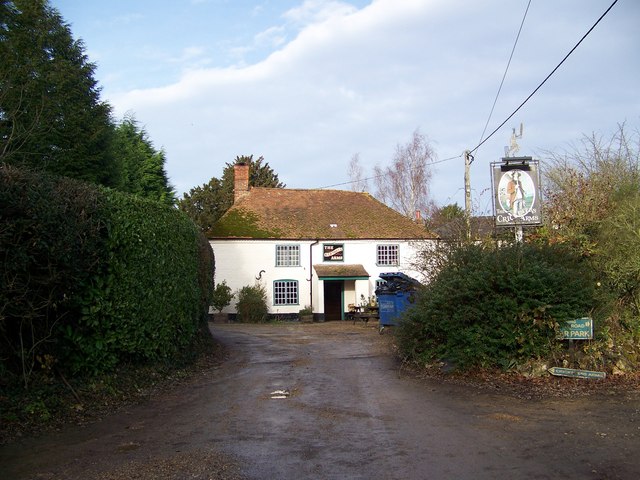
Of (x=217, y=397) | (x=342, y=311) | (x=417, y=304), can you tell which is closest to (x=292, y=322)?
(x=342, y=311)

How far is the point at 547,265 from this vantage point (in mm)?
11180

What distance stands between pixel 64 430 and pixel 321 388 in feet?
15.0

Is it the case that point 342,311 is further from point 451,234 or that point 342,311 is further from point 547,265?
point 547,265

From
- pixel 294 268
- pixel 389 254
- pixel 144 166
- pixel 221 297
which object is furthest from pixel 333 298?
pixel 144 166

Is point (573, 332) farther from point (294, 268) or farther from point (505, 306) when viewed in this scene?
point (294, 268)

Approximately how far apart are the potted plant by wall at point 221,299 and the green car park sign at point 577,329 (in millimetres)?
23514

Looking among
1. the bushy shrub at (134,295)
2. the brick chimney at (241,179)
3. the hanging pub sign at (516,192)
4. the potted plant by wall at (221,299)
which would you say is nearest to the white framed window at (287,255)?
the potted plant by wall at (221,299)

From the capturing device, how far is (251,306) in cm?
3212

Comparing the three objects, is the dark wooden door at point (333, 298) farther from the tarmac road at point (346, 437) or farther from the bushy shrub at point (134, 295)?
the tarmac road at point (346, 437)

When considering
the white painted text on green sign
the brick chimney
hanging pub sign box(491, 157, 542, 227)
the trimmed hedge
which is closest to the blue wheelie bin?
hanging pub sign box(491, 157, 542, 227)

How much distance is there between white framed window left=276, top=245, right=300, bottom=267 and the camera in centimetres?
3447

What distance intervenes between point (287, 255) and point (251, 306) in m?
4.18

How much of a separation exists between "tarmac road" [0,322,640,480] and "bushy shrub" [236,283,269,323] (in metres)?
21.4

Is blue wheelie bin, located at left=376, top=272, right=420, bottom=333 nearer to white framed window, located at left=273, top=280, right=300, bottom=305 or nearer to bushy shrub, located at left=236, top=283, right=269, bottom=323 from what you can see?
bushy shrub, located at left=236, top=283, right=269, bottom=323
